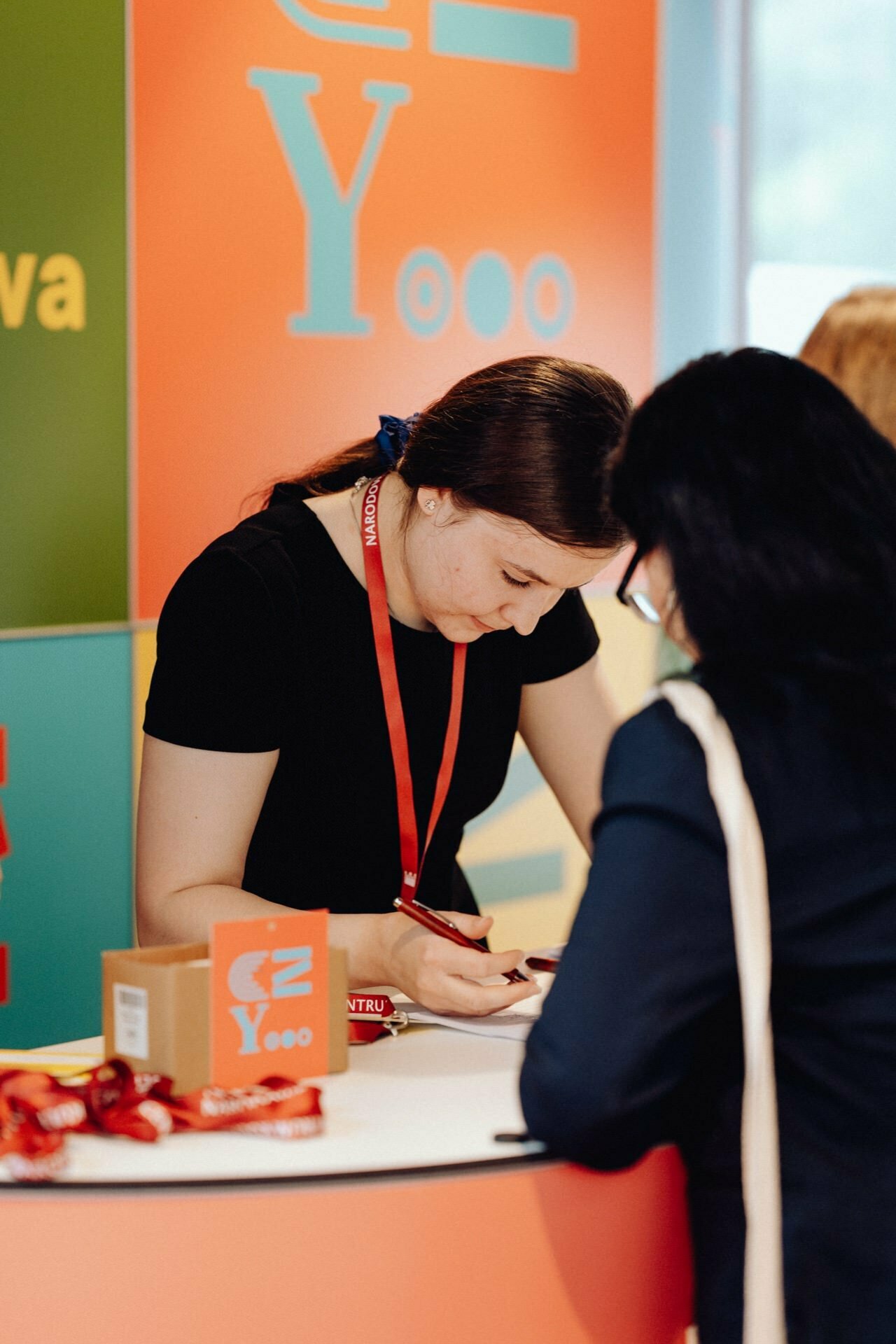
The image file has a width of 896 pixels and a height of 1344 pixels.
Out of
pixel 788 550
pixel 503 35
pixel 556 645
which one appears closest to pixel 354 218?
pixel 503 35

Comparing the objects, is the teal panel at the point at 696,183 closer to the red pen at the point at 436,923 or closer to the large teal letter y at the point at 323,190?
the large teal letter y at the point at 323,190

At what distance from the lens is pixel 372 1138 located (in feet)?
4.69

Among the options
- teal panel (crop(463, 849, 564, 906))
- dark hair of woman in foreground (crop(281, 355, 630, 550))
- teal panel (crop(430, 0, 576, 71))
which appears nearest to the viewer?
dark hair of woman in foreground (crop(281, 355, 630, 550))

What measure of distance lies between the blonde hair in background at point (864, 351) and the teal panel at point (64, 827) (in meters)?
1.40

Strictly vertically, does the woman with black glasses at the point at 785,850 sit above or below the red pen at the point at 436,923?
above

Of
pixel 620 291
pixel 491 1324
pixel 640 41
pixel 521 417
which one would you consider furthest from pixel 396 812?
pixel 640 41

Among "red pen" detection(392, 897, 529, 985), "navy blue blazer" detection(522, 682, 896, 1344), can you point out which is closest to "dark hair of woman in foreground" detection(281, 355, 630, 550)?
"red pen" detection(392, 897, 529, 985)

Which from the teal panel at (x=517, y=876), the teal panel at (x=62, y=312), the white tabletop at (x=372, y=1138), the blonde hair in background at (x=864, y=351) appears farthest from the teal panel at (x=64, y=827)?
the blonde hair in background at (x=864, y=351)

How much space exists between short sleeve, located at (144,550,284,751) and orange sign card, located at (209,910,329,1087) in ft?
1.46

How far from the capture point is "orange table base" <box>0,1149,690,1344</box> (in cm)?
130

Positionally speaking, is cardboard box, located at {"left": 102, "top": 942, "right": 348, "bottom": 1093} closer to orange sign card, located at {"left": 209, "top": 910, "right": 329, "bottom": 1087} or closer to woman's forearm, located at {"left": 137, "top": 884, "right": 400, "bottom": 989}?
orange sign card, located at {"left": 209, "top": 910, "right": 329, "bottom": 1087}

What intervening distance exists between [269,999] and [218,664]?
545 mm

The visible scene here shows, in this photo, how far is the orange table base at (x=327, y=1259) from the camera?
4.25ft

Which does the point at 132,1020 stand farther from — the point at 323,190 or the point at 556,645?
the point at 323,190
